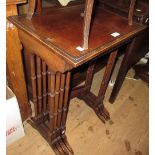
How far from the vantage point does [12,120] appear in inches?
50.3

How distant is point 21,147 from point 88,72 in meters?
0.84

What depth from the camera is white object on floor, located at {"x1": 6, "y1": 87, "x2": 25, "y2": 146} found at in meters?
1.19

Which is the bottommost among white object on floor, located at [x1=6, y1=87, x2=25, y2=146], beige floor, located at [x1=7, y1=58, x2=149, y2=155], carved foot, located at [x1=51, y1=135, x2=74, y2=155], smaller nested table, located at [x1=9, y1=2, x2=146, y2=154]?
beige floor, located at [x1=7, y1=58, x2=149, y2=155]

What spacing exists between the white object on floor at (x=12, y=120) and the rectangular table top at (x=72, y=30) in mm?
Answer: 474

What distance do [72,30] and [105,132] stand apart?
3.34ft

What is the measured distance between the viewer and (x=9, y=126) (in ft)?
4.22

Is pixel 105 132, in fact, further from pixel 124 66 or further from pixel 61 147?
pixel 124 66

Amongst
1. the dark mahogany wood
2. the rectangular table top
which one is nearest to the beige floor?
the dark mahogany wood

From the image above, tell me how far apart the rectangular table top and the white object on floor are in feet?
1.55

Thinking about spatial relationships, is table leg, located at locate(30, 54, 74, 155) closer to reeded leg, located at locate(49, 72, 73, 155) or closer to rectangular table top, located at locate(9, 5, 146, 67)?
reeded leg, located at locate(49, 72, 73, 155)

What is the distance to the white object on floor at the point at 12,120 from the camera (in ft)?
3.90

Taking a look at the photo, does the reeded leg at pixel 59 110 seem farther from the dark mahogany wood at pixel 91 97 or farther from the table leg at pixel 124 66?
the table leg at pixel 124 66

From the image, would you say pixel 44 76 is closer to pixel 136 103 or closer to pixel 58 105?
pixel 58 105
